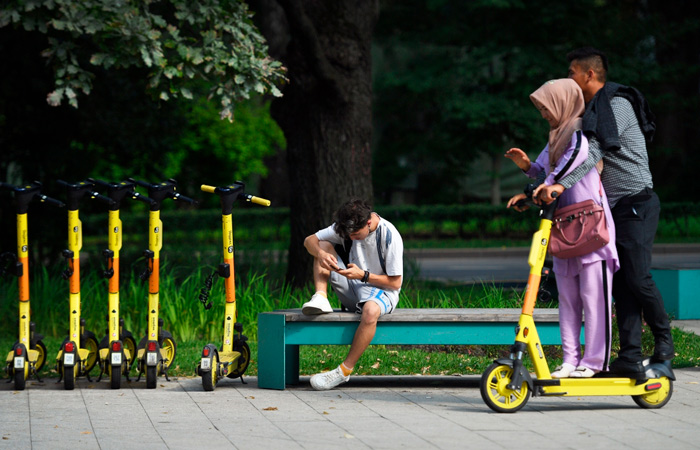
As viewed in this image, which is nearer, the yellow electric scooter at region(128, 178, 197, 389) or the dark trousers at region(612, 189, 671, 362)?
the dark trousers at region(612, 189, 671, 362)

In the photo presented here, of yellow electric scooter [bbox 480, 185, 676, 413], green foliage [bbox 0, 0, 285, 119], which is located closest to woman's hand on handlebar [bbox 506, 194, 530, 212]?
yellow electric scooter [bbox 480, 185, 676, 413]

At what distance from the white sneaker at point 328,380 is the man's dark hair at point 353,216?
3.08ft

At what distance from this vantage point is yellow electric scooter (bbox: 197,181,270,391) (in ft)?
22.4

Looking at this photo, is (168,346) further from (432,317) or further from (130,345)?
(432,317)

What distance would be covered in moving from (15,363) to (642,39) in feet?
76.5

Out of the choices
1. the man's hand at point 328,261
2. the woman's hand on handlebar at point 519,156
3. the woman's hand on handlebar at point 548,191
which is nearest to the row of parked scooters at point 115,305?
the man's hand at point 328,261

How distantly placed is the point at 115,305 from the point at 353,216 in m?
1.78

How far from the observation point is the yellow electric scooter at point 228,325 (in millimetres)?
6824

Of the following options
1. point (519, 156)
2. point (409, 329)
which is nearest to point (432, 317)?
point (409, 329)

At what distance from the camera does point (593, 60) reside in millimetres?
5945

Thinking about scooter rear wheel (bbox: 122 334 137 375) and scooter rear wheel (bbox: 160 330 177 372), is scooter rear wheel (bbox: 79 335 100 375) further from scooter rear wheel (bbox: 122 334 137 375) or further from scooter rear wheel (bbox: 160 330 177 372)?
scooter rear wheel (bbox: 160 330 177 372)

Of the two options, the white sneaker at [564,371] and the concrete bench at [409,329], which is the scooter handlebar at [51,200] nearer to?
the concrete bench at [409,329]

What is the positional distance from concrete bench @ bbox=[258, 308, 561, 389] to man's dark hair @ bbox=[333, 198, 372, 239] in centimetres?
57

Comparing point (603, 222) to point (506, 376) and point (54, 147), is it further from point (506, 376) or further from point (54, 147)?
point (54, 147)
